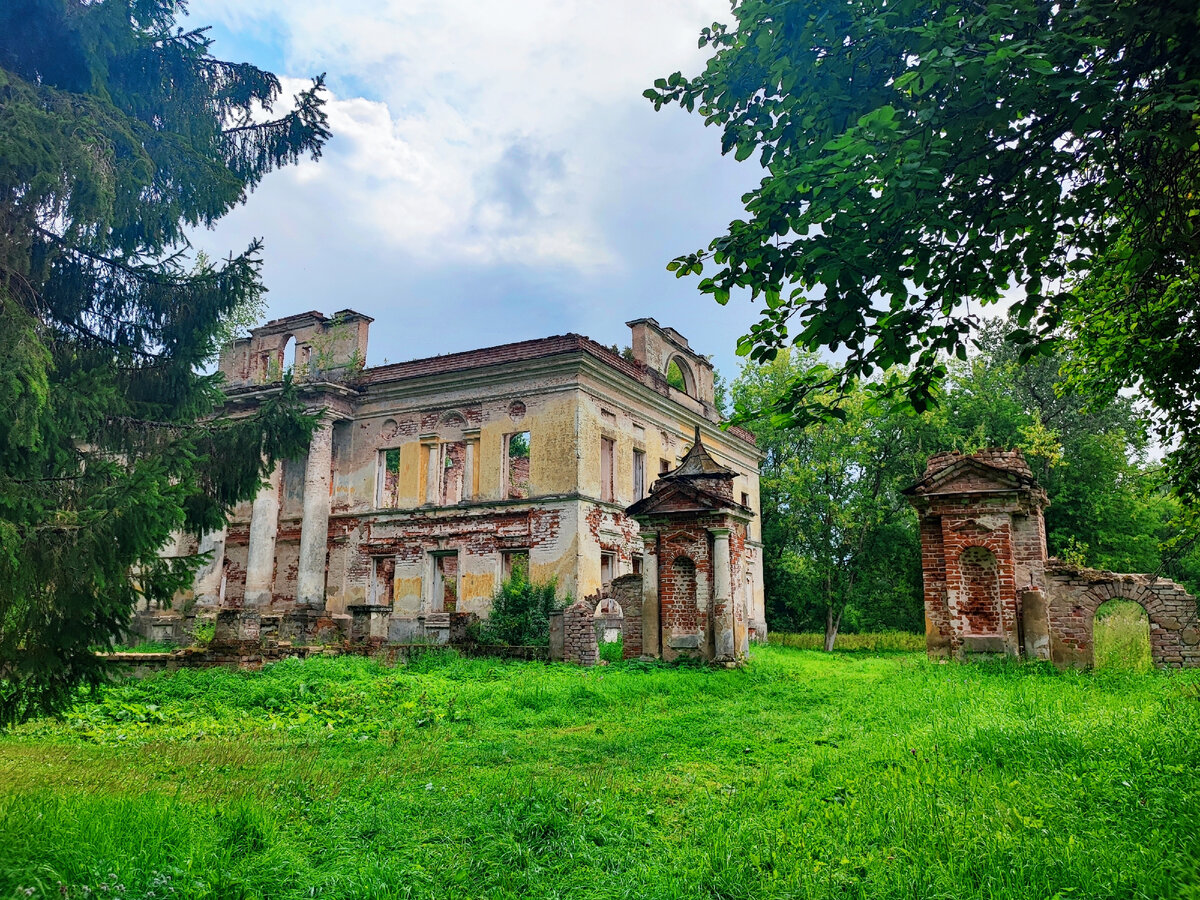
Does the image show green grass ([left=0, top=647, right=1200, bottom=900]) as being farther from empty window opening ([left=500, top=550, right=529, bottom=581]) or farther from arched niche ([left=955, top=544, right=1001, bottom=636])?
empty window opening ([left=500, top=550, right=529, bottom=581])

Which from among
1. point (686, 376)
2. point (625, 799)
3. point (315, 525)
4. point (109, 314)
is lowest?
point (625, 799)

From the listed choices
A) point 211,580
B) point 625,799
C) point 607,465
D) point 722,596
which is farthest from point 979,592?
point 211,580

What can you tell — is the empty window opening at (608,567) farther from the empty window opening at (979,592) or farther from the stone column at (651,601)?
the empty window opening at (979,592)

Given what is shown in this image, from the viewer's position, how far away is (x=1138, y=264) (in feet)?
19.0

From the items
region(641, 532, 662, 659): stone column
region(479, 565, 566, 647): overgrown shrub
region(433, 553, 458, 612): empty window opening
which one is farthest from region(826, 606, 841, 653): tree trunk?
region(641, 532, 662, 659): stone column

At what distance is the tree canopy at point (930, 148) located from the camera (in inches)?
180

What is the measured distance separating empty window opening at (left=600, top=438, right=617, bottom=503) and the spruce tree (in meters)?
16.3

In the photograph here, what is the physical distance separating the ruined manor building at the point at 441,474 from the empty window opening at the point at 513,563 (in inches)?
2.3

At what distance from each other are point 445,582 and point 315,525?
14.1 ft

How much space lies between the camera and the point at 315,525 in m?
23.9

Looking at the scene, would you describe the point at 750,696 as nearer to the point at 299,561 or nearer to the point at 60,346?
the point at 60,346

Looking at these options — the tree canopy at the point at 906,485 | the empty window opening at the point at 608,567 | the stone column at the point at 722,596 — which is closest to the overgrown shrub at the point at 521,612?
the empty window opening at the point at 608,567

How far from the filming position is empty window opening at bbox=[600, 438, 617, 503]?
→ 78.7ft

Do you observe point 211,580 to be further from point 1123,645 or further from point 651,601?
point 1123,645
